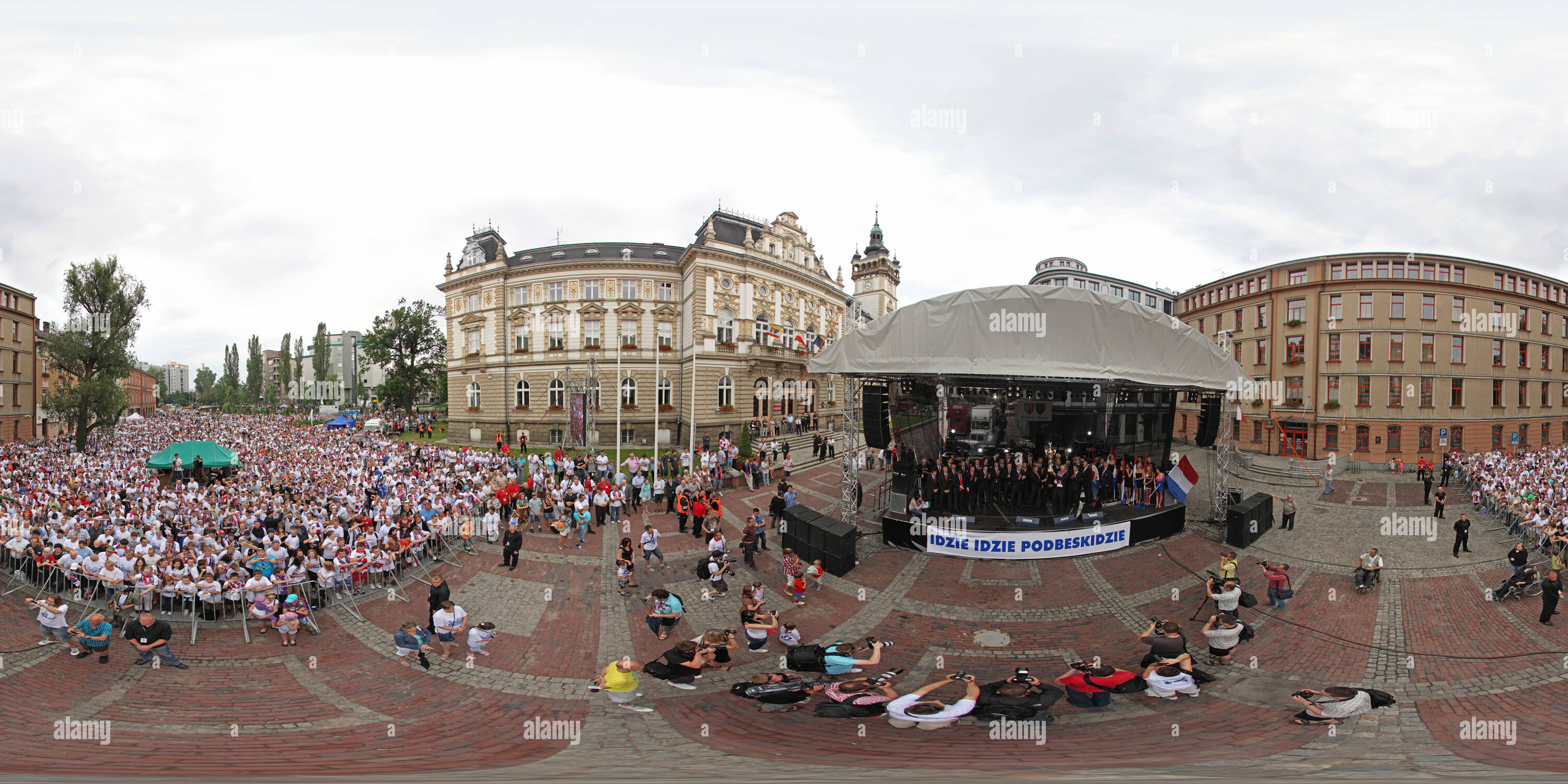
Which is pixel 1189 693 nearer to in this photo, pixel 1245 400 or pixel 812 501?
pixel 812 501

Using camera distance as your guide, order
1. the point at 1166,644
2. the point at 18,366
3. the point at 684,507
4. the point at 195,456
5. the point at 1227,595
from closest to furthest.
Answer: the point at 1166,644 < the point at 1227,595 < the point at 684,507 < the point at 195,456 < the point at 18,366

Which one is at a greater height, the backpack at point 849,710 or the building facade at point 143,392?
the building facade at point 143,392

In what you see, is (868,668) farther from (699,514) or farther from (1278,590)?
(1278,590)

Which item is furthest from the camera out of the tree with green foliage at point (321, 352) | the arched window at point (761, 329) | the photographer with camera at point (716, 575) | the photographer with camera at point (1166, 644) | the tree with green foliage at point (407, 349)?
the tree with green foliage at point (321, 352)

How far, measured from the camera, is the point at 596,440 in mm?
35500

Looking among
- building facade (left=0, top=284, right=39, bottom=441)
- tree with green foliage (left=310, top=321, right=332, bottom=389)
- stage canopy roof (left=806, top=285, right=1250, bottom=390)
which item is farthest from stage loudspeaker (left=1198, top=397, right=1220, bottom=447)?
tree with green foliage (left=310, top=321, right=332, bottom=389)

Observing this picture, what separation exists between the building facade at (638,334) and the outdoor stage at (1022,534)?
68.0ft

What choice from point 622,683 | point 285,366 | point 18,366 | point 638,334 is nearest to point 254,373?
point 285,366

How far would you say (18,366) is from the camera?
39.8 meters

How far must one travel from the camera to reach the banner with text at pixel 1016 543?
44.8 ft

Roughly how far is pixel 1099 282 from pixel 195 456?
62286 millimetres

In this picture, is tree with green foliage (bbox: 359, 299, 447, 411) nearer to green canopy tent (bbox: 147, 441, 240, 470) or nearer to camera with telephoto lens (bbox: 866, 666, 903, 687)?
green canopy tent (bbox: 147, 441, 240, 470)

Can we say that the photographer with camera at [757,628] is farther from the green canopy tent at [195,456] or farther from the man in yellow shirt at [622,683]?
the green canopy tent at [195,456]

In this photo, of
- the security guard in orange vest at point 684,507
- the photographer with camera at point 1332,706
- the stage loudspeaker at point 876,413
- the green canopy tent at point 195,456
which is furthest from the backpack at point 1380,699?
the green canopy tent at point 195,456
